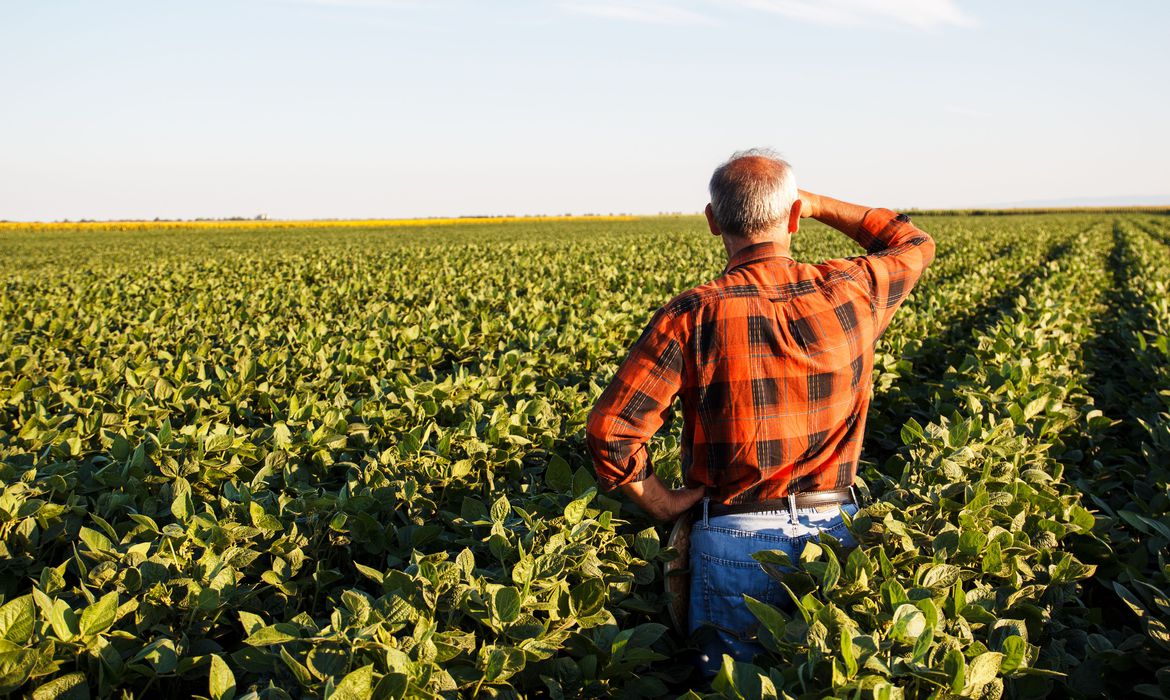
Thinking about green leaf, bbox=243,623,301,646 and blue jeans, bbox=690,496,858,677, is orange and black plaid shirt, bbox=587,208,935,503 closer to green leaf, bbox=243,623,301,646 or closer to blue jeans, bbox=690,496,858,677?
blue jeans, bbox=690,496,858,677

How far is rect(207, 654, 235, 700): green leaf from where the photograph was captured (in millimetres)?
1716

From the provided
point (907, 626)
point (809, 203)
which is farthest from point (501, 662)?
point (809, 203)

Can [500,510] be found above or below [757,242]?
below

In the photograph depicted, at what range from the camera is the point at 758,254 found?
7.72 ft

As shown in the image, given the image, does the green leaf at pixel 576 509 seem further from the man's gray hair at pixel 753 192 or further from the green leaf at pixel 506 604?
the man's gray hair at pixel 753 192

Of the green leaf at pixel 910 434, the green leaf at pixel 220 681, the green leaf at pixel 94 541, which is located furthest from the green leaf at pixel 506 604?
the green leaf at pixel 910 434

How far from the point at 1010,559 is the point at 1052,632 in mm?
303

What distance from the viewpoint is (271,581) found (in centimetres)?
246

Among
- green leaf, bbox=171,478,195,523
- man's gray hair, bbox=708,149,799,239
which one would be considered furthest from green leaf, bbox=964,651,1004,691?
green leaf, bbox=171,478,195,523

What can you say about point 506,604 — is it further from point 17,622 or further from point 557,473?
point 17,622

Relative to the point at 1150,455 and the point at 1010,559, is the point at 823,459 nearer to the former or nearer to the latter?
the point at 1010,559

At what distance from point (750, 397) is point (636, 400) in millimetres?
344

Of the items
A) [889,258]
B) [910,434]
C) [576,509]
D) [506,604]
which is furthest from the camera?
[910,434]

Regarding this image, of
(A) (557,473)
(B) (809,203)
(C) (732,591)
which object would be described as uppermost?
(B) (809,203)
